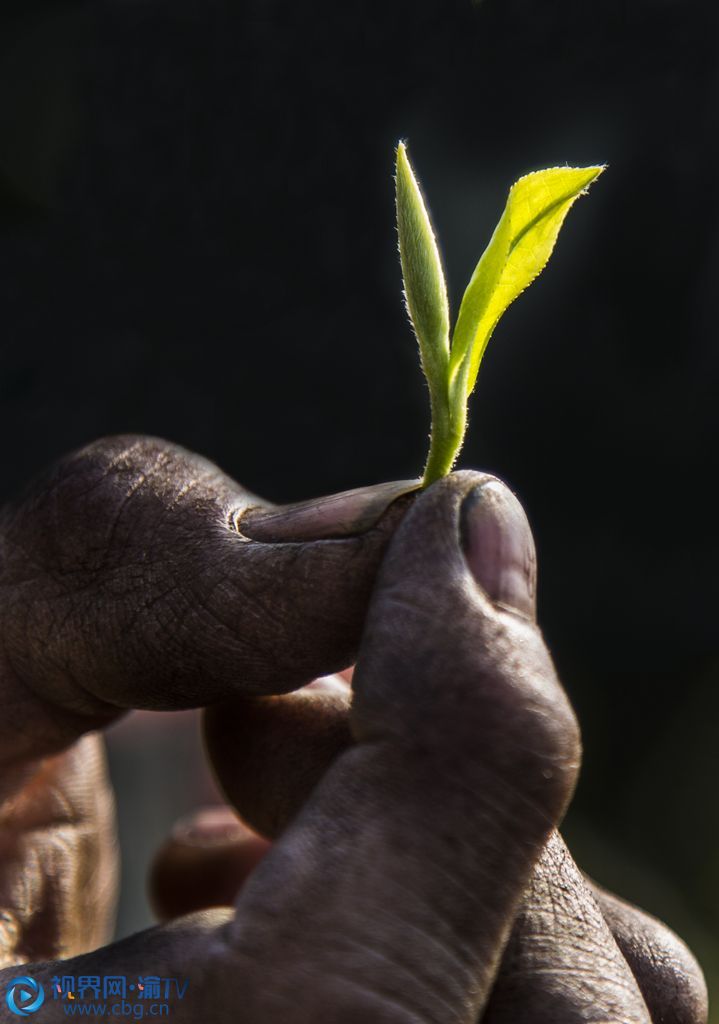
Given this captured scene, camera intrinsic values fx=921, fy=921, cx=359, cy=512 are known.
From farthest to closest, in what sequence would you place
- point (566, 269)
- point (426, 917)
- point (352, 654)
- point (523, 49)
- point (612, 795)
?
1. point (612, 795)
2. point (566, 269)
3. point (523, 49)
4. point (352, 654)
5. point (426, 917)

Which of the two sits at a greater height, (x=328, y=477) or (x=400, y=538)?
(x=400, y=538)

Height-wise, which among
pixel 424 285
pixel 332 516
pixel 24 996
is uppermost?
pixel 424 285

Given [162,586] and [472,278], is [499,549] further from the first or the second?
[162,586]

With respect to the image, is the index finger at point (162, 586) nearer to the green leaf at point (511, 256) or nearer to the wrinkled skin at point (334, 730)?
the wrinkled skin at point (334, 730)

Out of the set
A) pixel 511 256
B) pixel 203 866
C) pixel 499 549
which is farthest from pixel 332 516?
pixel 203 866

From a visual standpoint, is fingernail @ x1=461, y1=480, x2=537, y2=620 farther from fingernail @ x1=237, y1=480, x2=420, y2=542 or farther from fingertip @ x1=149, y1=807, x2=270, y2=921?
fingertip @ x1=149, y1=807, x2=270, y2=921

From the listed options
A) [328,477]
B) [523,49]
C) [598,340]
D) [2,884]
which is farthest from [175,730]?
[523,49]

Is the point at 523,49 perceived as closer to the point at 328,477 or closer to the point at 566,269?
the point at 566,269
